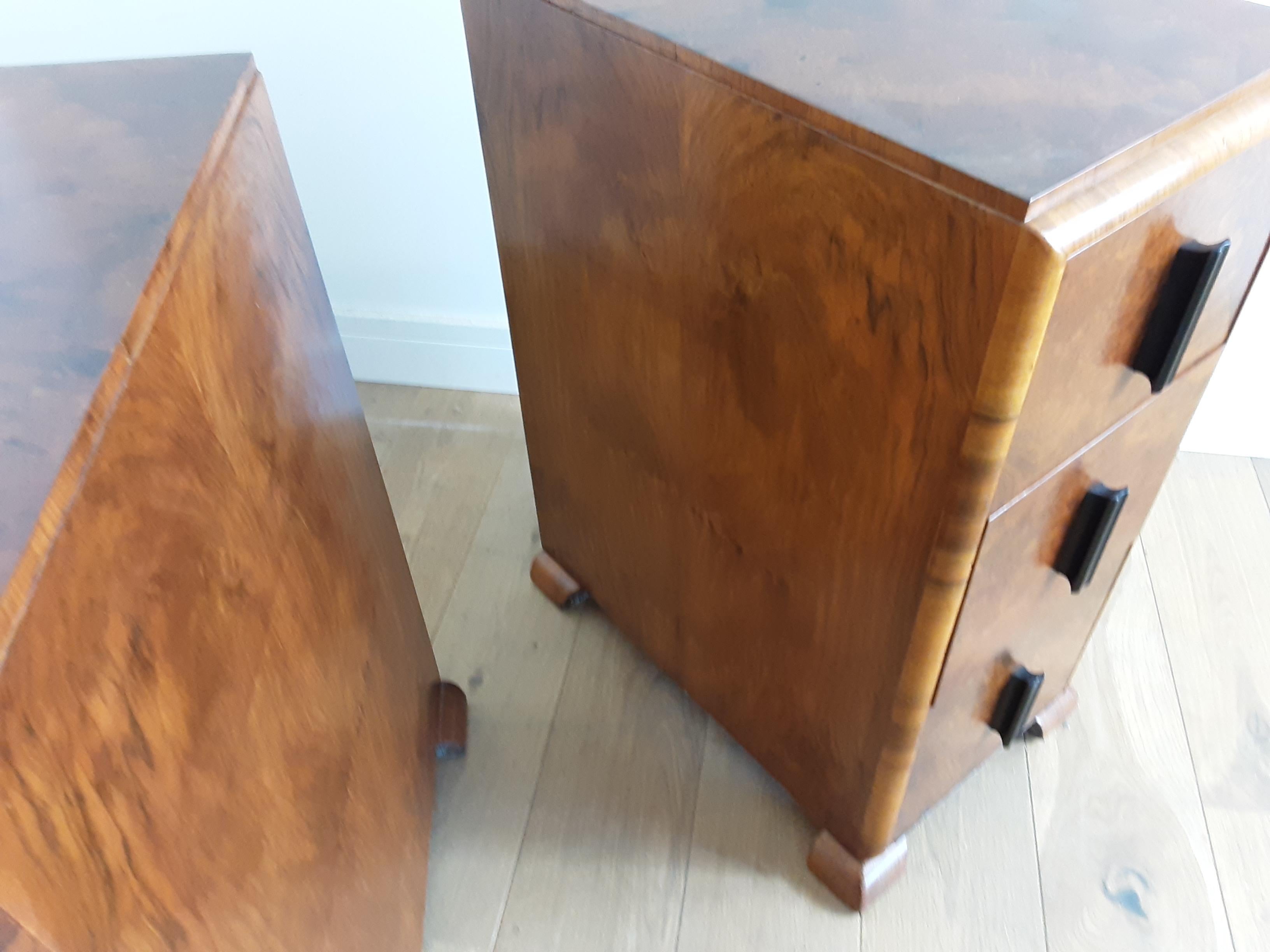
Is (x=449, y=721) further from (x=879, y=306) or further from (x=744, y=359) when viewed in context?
(x=879, y=306)

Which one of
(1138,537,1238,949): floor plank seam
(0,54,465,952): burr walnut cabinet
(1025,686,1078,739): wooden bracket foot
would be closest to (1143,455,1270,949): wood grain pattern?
(1138,537,1238,949): floor plank seam

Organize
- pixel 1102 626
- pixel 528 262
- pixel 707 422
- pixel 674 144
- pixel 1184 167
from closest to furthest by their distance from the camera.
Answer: pixel 1184 167 < pixel 674 144 < pixel 707 422 < pixel 528 262 < pixel 1102 626

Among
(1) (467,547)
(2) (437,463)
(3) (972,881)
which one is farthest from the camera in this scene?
(2) (437,463)

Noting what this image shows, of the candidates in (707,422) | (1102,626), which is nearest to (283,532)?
(707,422)

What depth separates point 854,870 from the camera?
86 cm

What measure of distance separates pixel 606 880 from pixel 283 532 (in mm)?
528

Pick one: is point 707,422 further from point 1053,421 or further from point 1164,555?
point 1164,555

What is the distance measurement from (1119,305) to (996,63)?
154 millimetres

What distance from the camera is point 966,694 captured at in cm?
75

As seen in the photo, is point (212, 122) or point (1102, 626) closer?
point (212, 122)

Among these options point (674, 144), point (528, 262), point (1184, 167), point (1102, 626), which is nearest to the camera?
point (1184, 167)

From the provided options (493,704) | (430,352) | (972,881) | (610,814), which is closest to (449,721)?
(493,704)

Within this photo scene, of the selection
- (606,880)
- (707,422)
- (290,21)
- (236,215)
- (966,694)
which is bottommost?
(606,880)

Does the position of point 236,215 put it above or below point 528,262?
above
